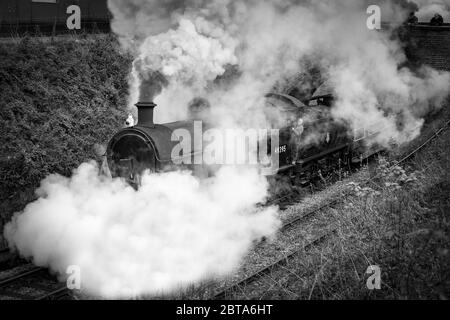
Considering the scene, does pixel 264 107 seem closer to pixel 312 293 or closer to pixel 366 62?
pixel 312 293

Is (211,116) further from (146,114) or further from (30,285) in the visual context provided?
(30,285)

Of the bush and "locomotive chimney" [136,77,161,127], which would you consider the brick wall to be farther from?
"locomotive chimney" [136,77,161,127]

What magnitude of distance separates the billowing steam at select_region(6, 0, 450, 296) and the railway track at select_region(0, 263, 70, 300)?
22cm

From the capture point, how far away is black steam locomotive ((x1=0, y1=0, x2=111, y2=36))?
14.3 metres

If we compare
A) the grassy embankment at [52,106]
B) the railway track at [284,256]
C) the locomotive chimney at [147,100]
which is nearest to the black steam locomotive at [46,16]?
the grassy embankment at [52,106]

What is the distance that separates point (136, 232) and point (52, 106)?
21.3 feet

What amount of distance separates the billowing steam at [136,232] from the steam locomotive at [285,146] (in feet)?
1.01

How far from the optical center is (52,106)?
11914mm

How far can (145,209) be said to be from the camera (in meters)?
7.13

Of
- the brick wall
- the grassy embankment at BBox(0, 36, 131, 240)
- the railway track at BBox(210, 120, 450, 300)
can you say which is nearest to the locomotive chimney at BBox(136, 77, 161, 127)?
the railway track at BBox(210, 120, 450, 300)

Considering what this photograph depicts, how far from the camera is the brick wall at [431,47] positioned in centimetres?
1791

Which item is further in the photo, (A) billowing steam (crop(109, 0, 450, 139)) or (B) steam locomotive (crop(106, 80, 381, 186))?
(A) billowing steam (crop(109, 0, 450, 139))

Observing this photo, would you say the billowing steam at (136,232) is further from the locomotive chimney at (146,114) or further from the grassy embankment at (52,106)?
the grassy embankment at (52,106)
